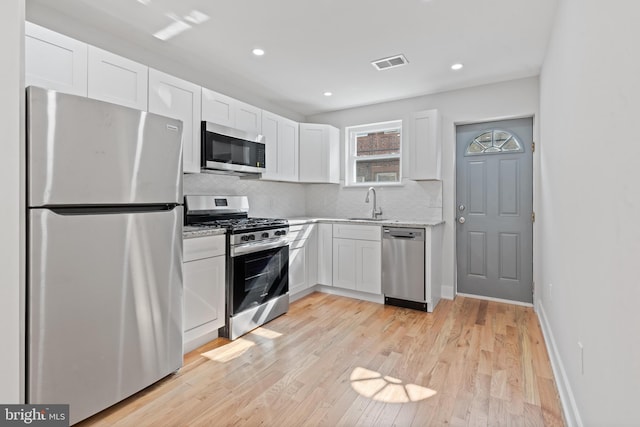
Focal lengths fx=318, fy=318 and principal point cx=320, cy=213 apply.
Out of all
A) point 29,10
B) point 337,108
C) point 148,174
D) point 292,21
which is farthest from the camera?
point 337,108

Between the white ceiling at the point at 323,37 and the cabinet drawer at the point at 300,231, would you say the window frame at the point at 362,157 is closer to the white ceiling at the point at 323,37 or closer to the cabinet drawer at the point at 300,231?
the white ceiling at the point at 323,37

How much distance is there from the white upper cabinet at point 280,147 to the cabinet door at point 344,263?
3.59 ft

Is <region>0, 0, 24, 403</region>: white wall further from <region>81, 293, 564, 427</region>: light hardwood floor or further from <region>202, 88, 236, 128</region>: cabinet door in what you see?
<region>202, 88, 236, 128</region>: cabinet door

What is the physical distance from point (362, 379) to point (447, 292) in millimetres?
2216

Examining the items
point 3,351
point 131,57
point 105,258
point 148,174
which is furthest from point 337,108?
point 3,351

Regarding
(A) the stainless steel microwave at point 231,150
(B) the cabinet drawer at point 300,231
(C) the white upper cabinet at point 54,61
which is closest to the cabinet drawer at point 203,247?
(A) the stainless steel microwave at point 231,150

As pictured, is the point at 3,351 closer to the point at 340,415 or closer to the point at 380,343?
the point at 340,415

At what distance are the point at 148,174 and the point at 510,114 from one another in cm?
373

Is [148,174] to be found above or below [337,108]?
below

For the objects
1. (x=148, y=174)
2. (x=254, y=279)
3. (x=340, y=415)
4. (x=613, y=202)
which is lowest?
(x=340, y=415)

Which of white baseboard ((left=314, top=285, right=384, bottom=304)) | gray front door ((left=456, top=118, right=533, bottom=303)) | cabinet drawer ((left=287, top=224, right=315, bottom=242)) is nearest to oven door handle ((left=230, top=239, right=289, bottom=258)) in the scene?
cabinet drawer ((left=287, top=224, right=315, bottom=242))

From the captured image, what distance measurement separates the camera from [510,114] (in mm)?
3619

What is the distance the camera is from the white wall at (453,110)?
356 cm

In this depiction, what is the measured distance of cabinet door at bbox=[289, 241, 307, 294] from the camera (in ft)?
12.1
